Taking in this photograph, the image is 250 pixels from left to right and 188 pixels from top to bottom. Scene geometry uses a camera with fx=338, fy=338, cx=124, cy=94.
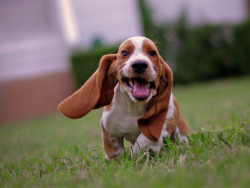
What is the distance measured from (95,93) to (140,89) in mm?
413

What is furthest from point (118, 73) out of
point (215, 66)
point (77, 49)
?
point (215, 66)

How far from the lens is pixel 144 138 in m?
3.01

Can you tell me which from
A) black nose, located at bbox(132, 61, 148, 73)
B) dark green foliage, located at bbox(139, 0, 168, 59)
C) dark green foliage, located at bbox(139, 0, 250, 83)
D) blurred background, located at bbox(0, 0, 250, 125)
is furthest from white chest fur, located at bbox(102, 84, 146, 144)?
dark green foliage, located at bbox(139, 0, 168, 59)

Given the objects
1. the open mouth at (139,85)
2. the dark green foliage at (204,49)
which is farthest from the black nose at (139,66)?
the dark green foliage at (204,49)

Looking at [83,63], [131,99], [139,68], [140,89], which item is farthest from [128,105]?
[83,63]

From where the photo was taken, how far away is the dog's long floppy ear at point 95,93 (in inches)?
121

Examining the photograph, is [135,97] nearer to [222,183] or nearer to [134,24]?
[222,183]

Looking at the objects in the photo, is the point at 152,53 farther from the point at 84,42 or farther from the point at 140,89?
the point at 84,42

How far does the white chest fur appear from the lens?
10.3 ft

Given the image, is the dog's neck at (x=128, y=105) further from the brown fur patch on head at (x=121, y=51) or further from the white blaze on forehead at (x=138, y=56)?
the white blaze on forehead at (x=138, y=56)

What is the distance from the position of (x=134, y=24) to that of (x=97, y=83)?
12123 millimetres

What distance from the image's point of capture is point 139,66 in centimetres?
295

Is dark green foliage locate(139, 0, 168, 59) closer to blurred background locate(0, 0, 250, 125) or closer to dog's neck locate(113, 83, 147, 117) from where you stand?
blurred background locate(0, 0, 250, 125)

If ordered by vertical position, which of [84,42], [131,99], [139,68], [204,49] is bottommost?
[204,49]
